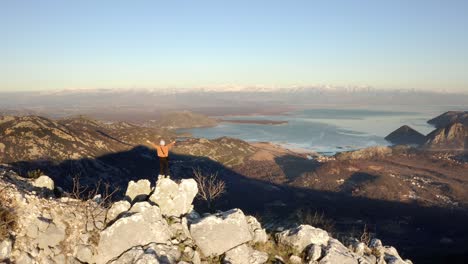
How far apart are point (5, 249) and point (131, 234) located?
17.6 feet

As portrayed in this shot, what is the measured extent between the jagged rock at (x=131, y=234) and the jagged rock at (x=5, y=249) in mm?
3774

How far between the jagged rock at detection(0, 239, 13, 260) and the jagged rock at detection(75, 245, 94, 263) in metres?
2.78

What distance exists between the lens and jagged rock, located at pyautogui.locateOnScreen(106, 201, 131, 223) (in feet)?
61.9

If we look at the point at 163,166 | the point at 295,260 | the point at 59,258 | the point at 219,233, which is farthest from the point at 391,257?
the point at 59,258

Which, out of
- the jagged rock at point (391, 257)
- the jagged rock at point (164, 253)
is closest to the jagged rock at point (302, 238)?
the jagged rock at point (391, 257)

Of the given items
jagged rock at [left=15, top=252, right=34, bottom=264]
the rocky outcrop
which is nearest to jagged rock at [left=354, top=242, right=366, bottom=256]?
the rocky outcrop

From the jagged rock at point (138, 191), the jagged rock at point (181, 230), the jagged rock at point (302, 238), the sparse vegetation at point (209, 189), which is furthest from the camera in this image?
the sparse vegetation at point (209, 189)

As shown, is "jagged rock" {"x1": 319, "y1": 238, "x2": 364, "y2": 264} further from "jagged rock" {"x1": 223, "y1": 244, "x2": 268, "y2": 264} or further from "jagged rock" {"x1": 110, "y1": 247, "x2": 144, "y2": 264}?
"jagged rock" {"x1": 110, "y1": 247, "x2": 144, "y2": 264}

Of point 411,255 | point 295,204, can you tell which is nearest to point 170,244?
point 411,255

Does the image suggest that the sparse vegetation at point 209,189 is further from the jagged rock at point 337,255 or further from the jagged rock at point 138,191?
the jagged rock at point 337,255

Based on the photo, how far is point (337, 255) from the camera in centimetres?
2078

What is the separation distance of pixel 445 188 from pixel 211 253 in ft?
637

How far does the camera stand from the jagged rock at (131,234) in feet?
57.6

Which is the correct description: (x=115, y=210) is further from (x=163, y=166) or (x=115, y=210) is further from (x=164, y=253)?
(x=163, y=166)
